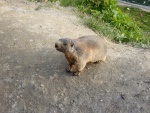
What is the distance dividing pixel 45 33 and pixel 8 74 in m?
1.71

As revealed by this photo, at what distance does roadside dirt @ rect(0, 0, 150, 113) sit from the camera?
15.6 feet

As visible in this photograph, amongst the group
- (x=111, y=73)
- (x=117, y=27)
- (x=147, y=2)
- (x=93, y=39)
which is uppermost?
(x=93, y=39)

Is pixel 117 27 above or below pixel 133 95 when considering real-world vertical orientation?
below

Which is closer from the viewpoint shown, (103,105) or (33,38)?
(103,105)

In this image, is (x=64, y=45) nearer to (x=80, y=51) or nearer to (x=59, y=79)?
(x=80, y=51)

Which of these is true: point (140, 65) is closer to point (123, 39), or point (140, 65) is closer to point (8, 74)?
point (123, 39)

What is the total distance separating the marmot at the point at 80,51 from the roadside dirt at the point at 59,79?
0.18 meters

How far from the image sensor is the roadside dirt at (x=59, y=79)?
4750 millimetres

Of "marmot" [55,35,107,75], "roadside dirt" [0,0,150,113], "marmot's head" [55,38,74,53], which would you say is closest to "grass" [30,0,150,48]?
"roadside dirt" [0,0,150,113]

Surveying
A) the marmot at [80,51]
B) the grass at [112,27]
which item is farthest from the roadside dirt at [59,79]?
the grass at [112,27]

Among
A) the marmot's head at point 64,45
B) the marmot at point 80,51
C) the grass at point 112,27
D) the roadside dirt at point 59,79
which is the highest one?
the marmot's head at point 64,45

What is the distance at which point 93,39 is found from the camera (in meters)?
5.49

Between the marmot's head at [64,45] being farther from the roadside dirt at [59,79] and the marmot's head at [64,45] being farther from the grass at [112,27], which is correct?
the grass at [112,27]

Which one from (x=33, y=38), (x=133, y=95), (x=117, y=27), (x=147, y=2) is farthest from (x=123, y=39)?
(x=147, y=2)
